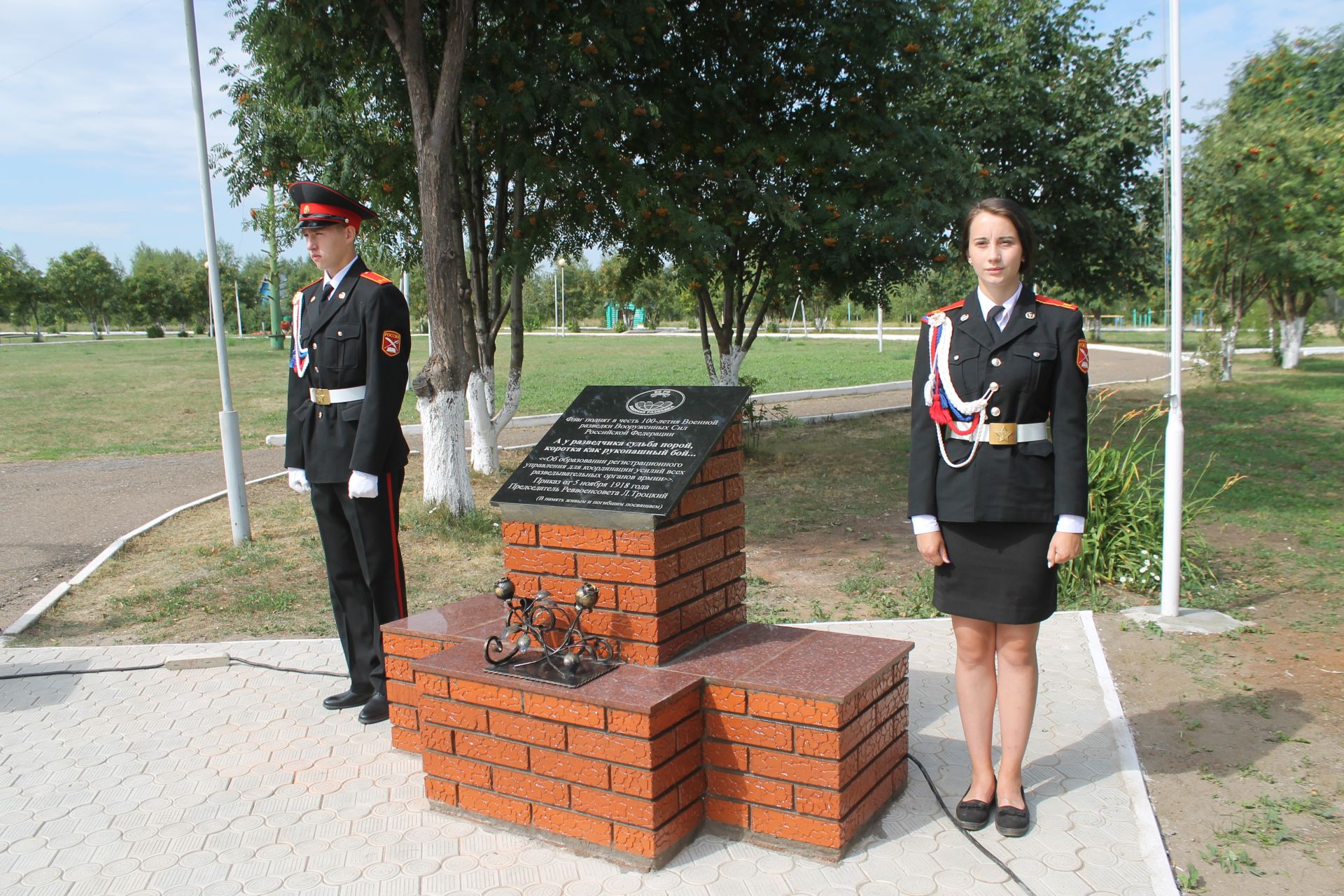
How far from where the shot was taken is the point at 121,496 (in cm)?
1052

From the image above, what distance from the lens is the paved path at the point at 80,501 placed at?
735cm

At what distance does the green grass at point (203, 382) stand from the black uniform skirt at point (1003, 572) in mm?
12586

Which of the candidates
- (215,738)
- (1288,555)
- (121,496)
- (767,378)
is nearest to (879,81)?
(1288,555)

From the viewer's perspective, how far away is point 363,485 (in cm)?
383

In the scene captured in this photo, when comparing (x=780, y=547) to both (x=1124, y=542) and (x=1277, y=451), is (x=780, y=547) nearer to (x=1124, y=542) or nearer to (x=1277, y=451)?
(x=1124, y=542)

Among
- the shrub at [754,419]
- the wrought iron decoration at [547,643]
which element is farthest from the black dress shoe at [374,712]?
the shrub at [754,419]

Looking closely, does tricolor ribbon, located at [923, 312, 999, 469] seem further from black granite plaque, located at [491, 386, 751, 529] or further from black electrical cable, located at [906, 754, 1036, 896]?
black electrical cable, located at [906, 754, 1036, 896]

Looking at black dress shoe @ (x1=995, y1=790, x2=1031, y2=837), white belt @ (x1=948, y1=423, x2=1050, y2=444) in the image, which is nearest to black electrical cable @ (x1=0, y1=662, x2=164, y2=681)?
black dress shoe @ (x1=995, y1=790, x2=1031, y2=837)

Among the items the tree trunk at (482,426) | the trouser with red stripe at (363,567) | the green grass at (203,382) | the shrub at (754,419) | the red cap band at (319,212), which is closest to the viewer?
the red cap band at (319,212)

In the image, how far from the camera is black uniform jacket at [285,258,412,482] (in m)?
3.92

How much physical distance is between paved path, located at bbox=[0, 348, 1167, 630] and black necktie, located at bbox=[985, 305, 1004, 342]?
5971 millimetres

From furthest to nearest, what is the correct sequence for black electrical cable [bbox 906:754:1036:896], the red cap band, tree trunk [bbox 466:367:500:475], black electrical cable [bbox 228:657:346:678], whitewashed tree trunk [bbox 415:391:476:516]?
1. tree trunk [bbox 466:367:500:475]
2. whitewashed tree trunk [bbox 415:391:476:516]
3. black electrical cable [bbox 228:657:346:678]
4. the red cap band
5. black electrical cable [bbox 906:754:1036:896]

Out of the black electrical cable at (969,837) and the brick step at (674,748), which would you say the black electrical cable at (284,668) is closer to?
the brick step at (674,748)

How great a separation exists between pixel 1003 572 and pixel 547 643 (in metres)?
1.44
